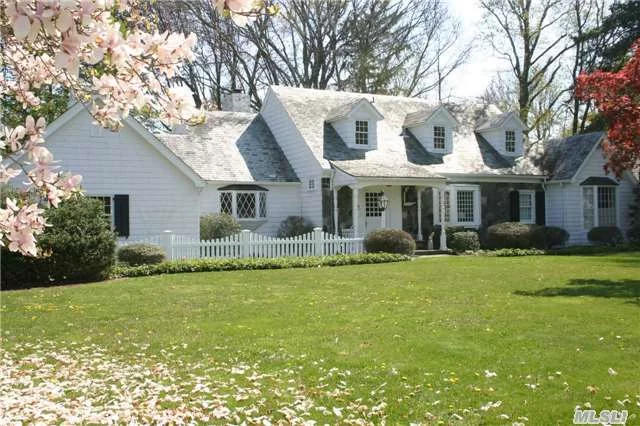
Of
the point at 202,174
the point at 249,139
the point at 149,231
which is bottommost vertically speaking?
the point at 149,231

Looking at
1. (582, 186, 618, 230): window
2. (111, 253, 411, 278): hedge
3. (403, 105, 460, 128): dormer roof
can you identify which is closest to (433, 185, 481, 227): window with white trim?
(403, 105, 460, 128): dormer roof

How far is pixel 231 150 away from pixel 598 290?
16.4m

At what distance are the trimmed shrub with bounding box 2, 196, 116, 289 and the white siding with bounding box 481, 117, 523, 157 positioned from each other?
19.6 metres

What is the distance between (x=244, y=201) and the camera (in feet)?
79.0

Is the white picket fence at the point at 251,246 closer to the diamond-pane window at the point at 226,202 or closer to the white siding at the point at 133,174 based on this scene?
the white siding at the point at 133,174

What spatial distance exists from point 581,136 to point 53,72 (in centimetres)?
2935

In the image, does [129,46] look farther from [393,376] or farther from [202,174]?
[202,174]

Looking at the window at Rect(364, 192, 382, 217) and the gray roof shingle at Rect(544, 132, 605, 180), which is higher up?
the gray roof shingle at Rect(544, 132, 605, 180)

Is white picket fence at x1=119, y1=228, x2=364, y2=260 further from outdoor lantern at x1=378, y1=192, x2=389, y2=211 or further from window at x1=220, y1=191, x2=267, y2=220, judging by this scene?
window at x1=220, y1=191, x2=267, y2=220

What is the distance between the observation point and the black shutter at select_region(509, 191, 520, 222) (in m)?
27.5

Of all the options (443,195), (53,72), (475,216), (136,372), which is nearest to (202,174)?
(443,195)

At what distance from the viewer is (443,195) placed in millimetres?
24281

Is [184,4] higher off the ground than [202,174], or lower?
higher

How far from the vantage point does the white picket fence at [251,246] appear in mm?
18453
